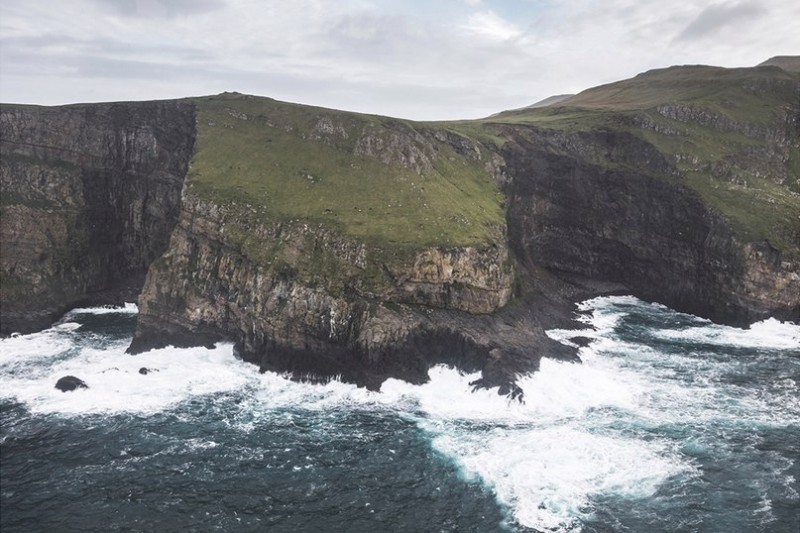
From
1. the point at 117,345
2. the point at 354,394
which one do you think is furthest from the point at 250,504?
the point at 117,345

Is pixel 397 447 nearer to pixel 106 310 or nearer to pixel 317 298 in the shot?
pixel 317 298

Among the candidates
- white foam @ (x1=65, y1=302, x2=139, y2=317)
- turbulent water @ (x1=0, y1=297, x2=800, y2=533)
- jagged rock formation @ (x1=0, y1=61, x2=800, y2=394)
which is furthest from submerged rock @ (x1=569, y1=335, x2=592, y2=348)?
white foam @ (x1=65, y1=302, x2=139, y2=317)

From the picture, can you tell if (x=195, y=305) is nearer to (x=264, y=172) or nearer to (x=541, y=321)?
(x=264, y=172)

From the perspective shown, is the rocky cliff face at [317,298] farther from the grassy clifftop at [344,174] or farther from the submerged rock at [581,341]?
the submerged rock at [581,341]

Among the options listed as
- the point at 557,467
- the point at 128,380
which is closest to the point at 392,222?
the point at 128,380

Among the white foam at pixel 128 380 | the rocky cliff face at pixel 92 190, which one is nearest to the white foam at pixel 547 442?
the white foam at pixel 128 380

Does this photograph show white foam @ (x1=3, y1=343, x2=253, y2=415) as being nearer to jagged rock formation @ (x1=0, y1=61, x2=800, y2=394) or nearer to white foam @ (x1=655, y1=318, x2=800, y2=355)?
jagged rock formation @ (x1=0, y1=61, x2=800, y2=394)
